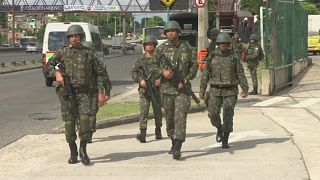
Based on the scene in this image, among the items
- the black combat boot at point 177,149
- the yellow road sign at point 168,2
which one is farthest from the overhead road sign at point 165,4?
the black combat boot at point 177,149

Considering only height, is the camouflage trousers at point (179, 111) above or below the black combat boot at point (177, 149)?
above

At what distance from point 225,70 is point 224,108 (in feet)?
1.83

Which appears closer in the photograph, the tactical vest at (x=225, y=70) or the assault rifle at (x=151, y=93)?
the tactical vest at (x=225, y=70)

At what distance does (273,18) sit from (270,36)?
554 mm

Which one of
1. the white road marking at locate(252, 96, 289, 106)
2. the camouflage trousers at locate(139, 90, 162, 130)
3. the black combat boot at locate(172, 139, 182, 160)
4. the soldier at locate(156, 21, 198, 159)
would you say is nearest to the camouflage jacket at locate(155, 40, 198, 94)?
the soldier at locate(156, 21, 198, 159)

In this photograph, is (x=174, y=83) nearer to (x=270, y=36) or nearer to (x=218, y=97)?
(x=218, y=97)

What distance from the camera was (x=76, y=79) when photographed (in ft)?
23.7

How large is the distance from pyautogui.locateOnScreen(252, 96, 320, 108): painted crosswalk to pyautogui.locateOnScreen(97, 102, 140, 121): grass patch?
10.1ft

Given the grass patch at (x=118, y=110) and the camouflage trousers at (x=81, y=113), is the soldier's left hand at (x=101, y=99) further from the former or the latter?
the grass patch at (x=118, y=110)

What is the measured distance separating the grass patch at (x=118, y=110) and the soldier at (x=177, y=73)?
3.86m

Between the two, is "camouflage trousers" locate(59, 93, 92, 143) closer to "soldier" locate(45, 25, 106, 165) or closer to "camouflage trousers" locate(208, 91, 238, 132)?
"soldier" locate(45, 25, 106, 165)

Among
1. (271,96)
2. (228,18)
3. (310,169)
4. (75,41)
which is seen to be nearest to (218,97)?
(310,169)

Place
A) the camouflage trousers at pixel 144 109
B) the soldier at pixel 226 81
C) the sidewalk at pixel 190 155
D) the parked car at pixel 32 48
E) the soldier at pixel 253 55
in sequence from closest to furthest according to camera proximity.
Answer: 1. the sidewalk at pixel 190 155
2. the soldier at pixel 226 81
3. the camouflage trousers at pixel 144 109
4. the soldier at pixel 253 55
5. the parked car at pixel 32 48

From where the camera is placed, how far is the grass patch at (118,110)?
38.7 ft
